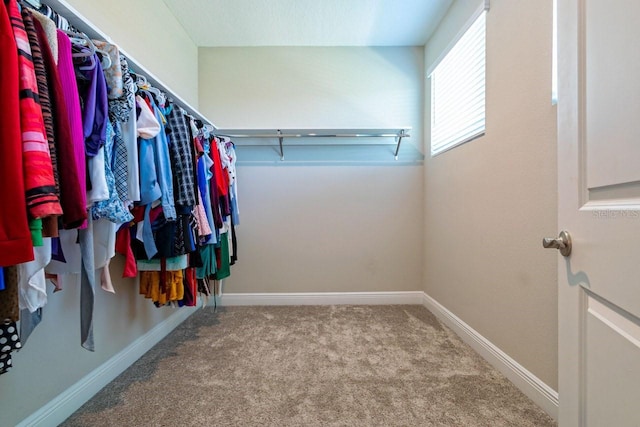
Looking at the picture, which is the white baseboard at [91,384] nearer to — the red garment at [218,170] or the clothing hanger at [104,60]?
the red garment at [218,170]

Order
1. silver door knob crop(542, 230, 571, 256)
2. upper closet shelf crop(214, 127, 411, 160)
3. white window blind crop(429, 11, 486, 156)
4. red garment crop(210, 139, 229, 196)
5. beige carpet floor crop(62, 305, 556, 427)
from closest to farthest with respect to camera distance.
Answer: silver door knob crop(542, 230, 571, 256) → beige carpet floor crop(62, 305, 556, 427) → white window blind crop(429, 11, 486, 156) → red garment crop(210, 139, 229, 196) → upper closet shelf crop(214, 127, 411, 160)

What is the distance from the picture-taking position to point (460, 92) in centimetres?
192

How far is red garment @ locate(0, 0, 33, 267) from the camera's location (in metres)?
0.56

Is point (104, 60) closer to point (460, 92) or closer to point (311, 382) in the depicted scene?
point (311, 382)

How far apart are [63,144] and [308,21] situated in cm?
211

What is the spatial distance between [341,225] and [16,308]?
7.10 feet

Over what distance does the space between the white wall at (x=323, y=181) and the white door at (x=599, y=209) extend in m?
1.83

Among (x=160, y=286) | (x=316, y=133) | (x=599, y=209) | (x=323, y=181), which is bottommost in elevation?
(x=160, y=286)

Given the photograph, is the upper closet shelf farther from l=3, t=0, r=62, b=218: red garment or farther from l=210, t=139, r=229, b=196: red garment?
l=3, t=0, r=62, b=218: red garment

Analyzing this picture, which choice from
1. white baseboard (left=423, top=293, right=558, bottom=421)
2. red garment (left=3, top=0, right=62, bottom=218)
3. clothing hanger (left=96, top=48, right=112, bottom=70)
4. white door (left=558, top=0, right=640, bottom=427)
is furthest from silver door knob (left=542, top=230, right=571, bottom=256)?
clothing hanger (left=96, top=48, right=112, bottom=70)

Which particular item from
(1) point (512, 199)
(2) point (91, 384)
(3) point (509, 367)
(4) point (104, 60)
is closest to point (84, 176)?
(4) point (104, 60)

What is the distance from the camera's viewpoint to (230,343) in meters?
1.82

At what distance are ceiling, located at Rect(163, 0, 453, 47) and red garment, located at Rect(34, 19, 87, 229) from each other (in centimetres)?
170

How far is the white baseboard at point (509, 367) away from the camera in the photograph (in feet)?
3.89
